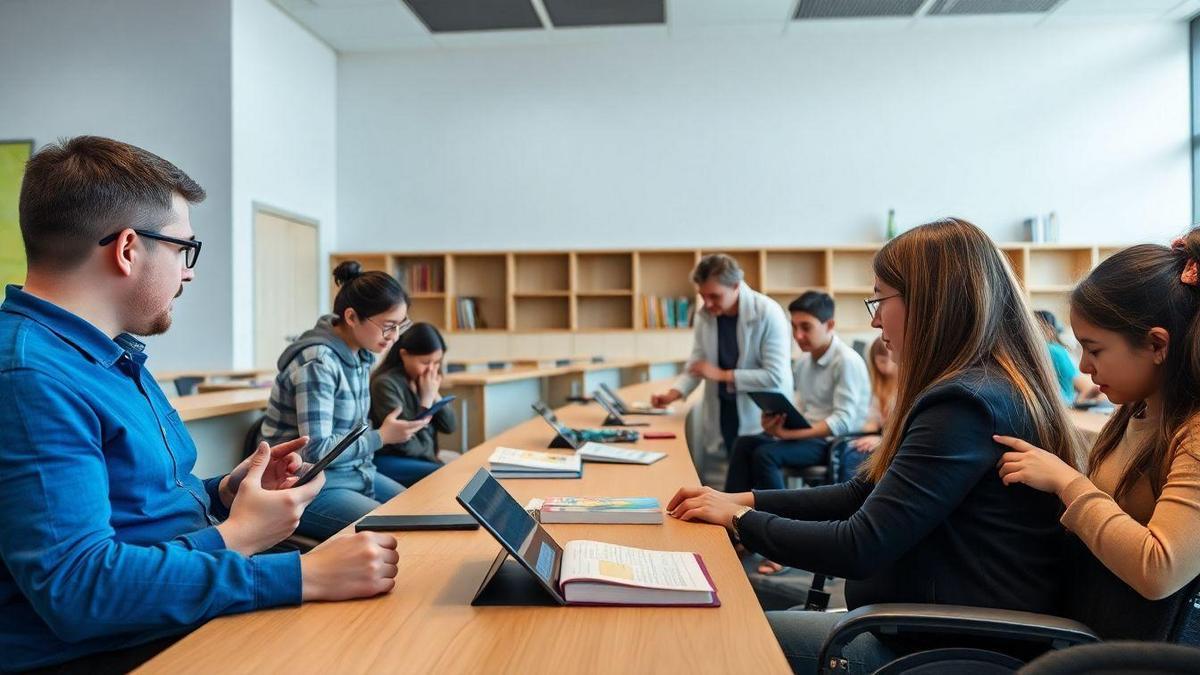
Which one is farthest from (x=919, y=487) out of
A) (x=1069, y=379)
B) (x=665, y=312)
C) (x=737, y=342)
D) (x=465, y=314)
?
(x=465, y=314)

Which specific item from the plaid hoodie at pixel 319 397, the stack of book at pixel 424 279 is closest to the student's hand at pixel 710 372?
the plaid hoodie at pixel 319 397

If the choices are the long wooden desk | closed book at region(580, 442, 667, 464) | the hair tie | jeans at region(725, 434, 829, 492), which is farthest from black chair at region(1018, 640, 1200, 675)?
jeans at region(725, 434, 829, 492)

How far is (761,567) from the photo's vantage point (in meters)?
3.55

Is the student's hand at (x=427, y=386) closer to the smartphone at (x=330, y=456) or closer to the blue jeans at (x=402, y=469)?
the blue jeans at (x=402, y=469)

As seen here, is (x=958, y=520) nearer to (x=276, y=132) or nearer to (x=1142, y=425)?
(x=1142, y=425)

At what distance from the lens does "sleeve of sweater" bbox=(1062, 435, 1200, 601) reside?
109 centimetres

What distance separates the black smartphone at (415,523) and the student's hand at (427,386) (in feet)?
5.58

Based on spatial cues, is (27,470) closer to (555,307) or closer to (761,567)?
(761,567)

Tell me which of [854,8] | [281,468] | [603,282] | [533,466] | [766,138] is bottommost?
[533,466]

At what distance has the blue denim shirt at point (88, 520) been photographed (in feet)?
3.22

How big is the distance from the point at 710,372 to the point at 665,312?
3655mm

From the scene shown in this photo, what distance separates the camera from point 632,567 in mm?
1261

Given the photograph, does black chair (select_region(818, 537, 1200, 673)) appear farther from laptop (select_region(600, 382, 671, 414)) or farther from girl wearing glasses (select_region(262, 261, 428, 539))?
laptop (select_region(600, 382, 671, 414))

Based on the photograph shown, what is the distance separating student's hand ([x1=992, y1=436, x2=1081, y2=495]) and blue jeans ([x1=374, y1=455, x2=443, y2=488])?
7.66 feet
